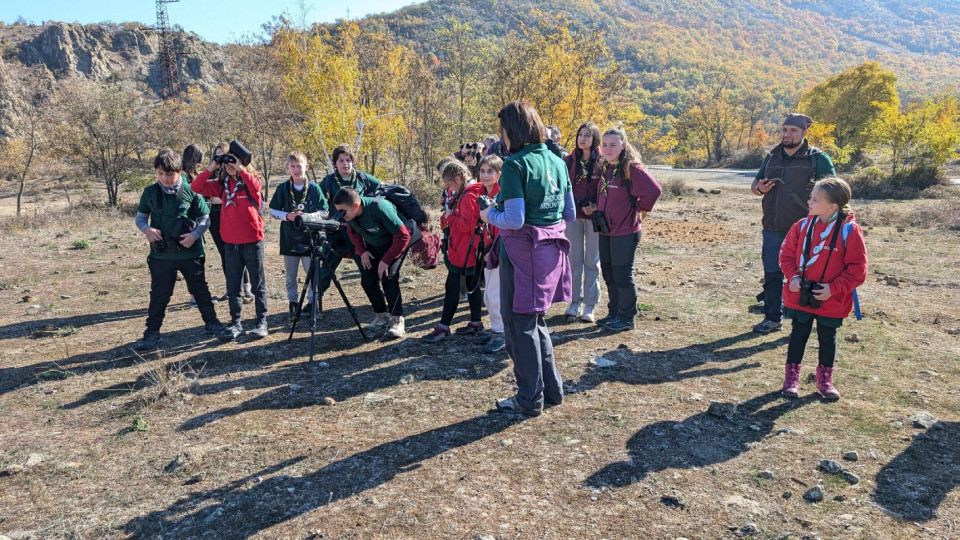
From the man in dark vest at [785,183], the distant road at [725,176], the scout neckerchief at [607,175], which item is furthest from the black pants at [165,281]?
the distant road at [725,176]

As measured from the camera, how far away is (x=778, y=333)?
219 inches

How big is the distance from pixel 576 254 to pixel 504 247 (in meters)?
2.62

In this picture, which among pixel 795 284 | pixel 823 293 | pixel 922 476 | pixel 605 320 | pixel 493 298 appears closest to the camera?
pixel 922 476

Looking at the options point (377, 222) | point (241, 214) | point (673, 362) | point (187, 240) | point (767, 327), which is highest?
point (241, 214)

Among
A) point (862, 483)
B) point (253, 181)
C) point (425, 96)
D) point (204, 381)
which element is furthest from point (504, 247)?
point (425, 96)

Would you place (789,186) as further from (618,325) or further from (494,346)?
(494,346)

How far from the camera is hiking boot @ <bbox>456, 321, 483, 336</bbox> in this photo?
5.67m

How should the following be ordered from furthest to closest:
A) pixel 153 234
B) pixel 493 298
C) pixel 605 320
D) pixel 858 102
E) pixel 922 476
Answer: pixel 858 102 < pixel 605 320 < pixel 493 298 < pixel 153 234 < pixel 922 476

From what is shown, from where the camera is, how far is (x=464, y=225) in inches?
200

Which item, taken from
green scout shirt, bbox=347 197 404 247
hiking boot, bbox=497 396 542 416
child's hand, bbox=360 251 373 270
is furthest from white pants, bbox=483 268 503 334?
hiking boot, bbox=497 396 542 416

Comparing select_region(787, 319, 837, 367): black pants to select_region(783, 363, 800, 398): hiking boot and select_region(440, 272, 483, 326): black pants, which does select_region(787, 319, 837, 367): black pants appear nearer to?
select_region(783, 363, 800, 398): hiking boot

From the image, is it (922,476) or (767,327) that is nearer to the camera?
(922,476)

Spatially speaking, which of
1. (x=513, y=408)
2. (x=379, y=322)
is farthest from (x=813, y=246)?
(x=379, y=322)

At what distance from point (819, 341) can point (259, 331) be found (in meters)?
5.29
